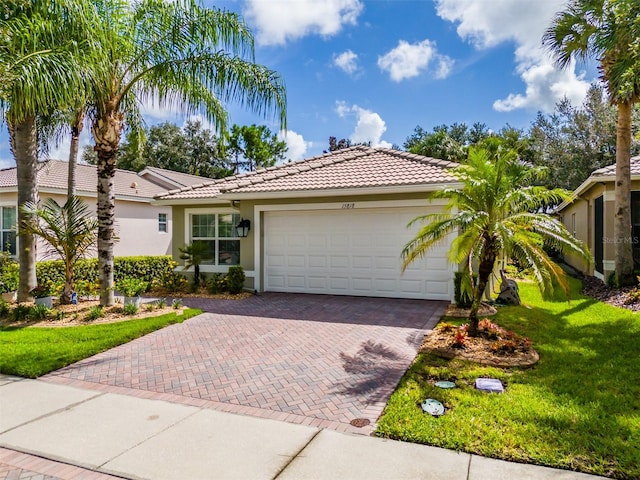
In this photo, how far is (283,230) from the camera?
513 inches

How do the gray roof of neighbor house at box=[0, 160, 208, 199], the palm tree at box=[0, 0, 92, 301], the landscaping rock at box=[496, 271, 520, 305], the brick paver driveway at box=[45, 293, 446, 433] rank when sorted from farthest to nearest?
the gray roof of neighbor house at box=[0, 160, 208, 199], the landscaping rock at box=[496, 271, 520, 305], the palm tree at box=[0, 0, 92, 301], the brick paver driveway at box=[45, 293, 446, 433]

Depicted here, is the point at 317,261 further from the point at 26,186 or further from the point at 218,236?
the point at 26,186

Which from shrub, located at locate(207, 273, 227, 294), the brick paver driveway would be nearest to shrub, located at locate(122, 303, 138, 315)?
the brick paver driveway

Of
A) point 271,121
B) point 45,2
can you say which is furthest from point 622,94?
point 45,2

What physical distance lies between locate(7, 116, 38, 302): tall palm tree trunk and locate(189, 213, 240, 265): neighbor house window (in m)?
4.86

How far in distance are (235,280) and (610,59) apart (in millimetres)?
13040

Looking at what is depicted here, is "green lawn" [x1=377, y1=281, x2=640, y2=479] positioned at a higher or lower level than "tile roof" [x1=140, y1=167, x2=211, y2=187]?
lower

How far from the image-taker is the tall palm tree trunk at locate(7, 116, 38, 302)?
405 inches

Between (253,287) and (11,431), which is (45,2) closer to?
(11,431)

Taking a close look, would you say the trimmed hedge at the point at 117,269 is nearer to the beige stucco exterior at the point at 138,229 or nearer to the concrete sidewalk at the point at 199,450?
the beige stucco exterior at the point at 138,229

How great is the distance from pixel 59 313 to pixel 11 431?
5.78 meters

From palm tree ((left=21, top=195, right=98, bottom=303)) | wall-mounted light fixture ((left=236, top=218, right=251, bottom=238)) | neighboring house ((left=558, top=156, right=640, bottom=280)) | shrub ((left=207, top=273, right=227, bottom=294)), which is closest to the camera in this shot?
palm tree ((left=21, top=195, right=98, bottom=303))

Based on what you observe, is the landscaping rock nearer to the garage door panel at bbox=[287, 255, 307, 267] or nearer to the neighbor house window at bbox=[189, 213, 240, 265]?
the garage door panel at bbox=[287, 255, 307, 267]

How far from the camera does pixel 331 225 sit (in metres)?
12.5
